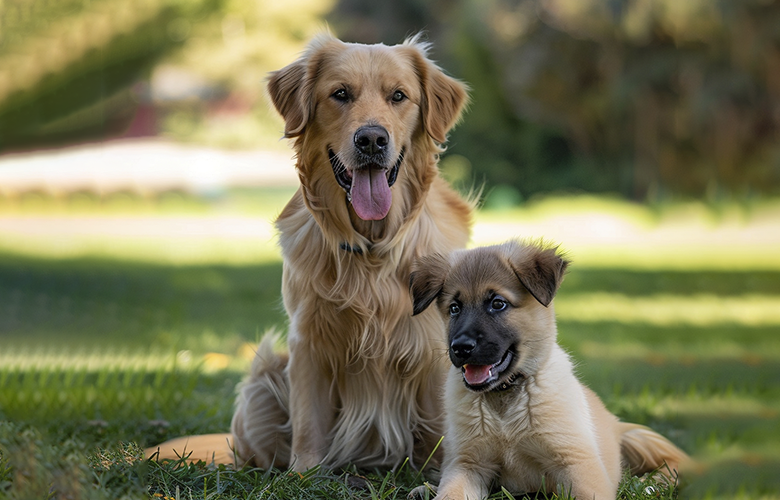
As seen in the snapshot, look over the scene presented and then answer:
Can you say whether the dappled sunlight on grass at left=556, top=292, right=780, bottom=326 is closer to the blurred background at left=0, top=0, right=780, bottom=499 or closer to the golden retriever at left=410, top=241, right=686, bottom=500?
the blurred background at left=0, top=0, right=780, bottom=499

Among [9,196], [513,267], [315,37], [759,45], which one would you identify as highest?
[759,45]

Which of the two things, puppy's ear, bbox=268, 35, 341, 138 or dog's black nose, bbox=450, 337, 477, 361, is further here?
puppy's ear, bbox=268, 35, 341, 138

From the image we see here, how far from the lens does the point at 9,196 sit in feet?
57.9

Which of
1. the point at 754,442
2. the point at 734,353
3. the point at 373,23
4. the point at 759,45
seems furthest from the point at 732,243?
the point at 373,23

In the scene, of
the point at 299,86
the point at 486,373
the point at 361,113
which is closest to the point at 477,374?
the point at 486,373

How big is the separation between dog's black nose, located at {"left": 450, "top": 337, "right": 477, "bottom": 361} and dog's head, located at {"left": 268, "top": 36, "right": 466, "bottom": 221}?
912 millimetres

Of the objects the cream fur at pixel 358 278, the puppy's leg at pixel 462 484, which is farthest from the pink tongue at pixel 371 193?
the puppy's leg at pixel 462 484

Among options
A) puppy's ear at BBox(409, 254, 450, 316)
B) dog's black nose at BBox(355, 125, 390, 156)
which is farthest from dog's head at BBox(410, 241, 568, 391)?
dog's black nose at BBox(355, 125, 390, 156)

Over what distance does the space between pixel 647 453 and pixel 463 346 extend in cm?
145

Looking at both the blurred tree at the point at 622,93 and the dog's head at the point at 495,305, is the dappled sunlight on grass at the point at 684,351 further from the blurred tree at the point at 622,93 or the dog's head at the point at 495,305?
the blurred tree at the point at 622,93

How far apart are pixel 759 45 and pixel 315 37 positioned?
1470 cm

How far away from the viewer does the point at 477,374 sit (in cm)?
332

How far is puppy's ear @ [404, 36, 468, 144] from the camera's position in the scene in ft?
13.3

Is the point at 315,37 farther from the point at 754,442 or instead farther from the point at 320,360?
the point at 754,442
